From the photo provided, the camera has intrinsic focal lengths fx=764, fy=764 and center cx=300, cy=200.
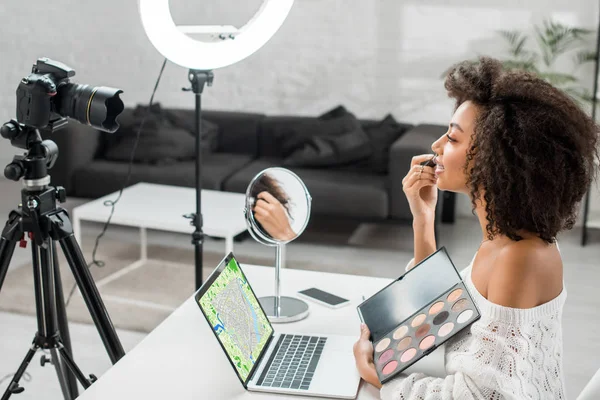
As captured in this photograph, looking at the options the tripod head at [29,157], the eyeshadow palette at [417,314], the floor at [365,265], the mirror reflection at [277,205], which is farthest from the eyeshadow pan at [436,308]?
the floor at [365,265]

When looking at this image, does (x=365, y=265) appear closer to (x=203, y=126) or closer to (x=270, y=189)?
(x=203, y=126)

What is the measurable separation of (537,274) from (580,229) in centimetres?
357

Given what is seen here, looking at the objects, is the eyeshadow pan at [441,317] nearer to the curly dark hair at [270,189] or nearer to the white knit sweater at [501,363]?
the white knit sweater at [501,363]

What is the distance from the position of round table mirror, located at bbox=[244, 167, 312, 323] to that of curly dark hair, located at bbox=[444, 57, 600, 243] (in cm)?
50

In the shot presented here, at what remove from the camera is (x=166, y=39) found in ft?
6.20

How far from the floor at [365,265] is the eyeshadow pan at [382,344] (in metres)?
1.38

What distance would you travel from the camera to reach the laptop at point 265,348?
132 cm

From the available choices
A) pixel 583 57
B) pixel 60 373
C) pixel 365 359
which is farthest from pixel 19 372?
pixel 583 57

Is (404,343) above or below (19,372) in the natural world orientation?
above

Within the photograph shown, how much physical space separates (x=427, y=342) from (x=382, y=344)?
4.3 inches

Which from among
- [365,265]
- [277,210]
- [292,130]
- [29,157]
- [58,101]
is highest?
[58,101]

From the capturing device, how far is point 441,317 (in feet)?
4.39

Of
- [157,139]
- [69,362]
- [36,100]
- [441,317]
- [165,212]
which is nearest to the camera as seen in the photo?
[441,317]

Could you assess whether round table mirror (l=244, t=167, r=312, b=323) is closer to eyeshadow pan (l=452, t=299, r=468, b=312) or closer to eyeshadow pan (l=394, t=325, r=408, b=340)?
eyeshadow pan (l=394, t=325, r=408, b=340)
